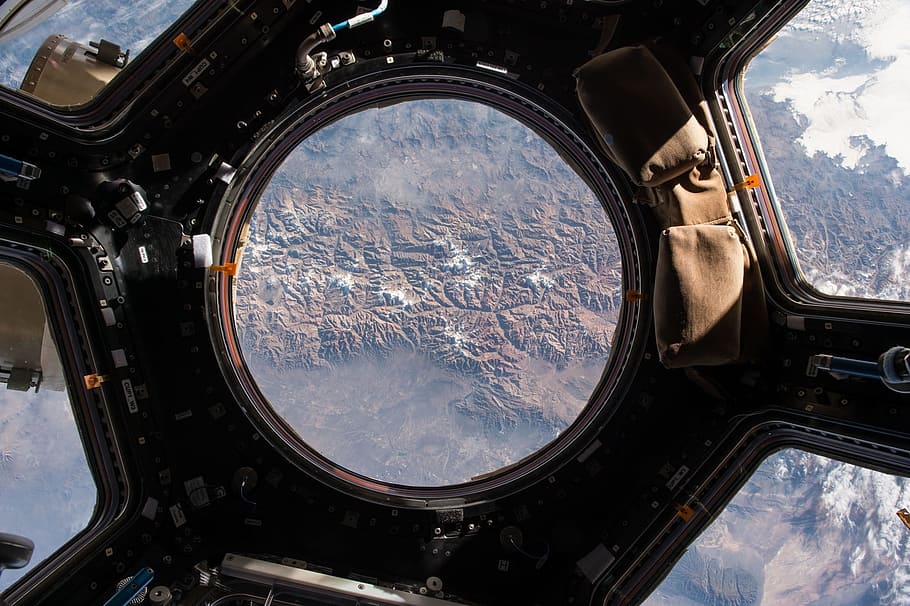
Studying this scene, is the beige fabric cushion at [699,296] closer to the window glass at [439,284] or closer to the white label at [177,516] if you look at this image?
the white label at [177,516]

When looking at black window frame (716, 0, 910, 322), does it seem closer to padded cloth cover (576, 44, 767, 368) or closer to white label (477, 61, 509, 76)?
padded cloth cover (576, 44, 767, 368)

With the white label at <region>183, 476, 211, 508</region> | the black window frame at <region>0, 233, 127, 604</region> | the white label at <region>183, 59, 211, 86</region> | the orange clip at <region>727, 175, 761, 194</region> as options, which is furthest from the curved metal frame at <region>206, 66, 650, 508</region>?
the black window frame at <region>0, 233, 127, 604</region>

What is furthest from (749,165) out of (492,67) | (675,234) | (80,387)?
(80,387)

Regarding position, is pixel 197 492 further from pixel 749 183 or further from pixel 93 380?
pixel 749 183

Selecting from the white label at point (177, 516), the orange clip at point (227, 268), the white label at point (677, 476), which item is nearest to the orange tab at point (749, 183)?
the white label at point (677, 476)

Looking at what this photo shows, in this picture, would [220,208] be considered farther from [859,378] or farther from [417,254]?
[417,254]

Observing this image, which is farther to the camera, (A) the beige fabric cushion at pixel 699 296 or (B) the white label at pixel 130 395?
(B) the white label at pixel 130 395

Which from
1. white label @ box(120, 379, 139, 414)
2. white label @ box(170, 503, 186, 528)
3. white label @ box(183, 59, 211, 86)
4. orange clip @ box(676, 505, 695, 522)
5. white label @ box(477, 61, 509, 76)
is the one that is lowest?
white label @ box(170, 503, 186, 528)
